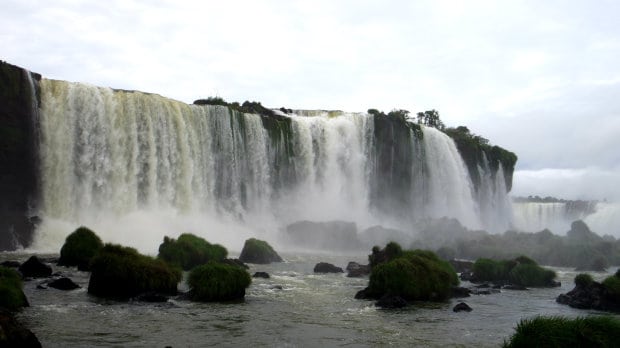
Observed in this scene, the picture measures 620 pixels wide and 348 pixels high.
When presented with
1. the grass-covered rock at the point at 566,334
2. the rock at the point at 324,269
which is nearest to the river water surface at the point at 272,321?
the grass-covered rock at the point at 566,334

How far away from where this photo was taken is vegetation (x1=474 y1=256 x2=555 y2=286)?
89.7 ft

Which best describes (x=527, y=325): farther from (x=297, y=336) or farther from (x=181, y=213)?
(x=181, y=213)

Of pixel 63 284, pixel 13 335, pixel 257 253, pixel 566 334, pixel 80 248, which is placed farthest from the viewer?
pixel 257 253

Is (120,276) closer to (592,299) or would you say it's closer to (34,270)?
(34,270)

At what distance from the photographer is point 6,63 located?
37.2 meters

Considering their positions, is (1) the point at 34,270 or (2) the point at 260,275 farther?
(2) the point at 260,275

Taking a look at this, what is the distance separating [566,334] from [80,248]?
20.3 m

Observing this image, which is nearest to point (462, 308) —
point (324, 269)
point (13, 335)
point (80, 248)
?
point (324, 269)

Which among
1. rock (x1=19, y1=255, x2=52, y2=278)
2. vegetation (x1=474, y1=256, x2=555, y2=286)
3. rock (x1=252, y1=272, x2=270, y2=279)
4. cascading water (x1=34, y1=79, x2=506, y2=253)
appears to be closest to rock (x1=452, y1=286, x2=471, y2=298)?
vegetation (x1=474, y1=256, x2=555, y2=286)

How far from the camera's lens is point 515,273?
27.6 m

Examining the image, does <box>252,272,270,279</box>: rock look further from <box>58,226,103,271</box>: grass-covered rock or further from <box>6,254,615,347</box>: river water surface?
<box>58,226,103,271</box>: grass-covered rock

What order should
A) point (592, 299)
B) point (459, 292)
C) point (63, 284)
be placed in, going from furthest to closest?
point (459, 292) → point (592, 299) → point (63, 284)

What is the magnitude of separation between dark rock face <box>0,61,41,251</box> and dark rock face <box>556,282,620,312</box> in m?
29.7

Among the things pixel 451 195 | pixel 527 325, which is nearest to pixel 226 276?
pixel 527 325
